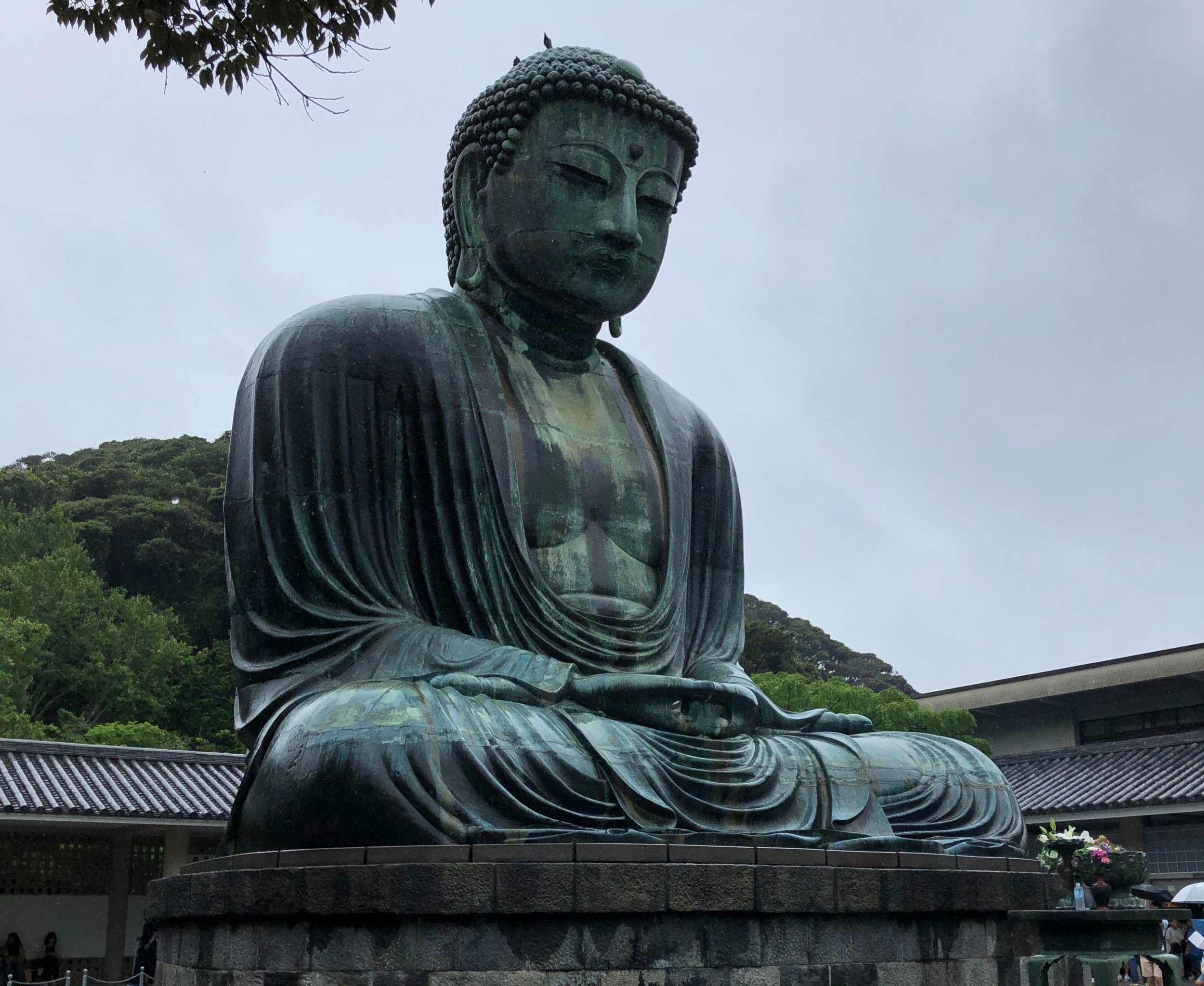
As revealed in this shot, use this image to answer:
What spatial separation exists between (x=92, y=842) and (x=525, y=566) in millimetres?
15261

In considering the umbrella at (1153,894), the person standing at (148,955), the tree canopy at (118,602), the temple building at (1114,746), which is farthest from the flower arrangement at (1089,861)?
the tree canopy at (118,602)

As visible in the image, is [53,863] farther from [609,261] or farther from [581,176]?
[581,176]

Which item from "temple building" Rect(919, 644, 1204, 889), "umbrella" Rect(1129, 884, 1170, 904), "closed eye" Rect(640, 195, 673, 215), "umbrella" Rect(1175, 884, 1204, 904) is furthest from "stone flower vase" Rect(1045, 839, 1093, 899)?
"umbrella" Rect(1175, 884, 1204, 904)

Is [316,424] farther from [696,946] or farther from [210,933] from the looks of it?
[696,946]

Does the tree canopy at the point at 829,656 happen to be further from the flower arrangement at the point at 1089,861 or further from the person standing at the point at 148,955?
the flower arrangement at the point at 1089,861

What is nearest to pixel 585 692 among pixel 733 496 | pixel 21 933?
pixel 733 496

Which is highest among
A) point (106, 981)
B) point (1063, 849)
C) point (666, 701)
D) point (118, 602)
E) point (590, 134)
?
point (118, 602)

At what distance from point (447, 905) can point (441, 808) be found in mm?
432

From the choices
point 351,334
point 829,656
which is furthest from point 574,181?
point 829,656

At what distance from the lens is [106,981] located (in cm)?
1795

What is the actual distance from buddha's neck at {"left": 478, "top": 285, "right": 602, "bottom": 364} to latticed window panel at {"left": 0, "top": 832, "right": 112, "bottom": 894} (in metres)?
14.5

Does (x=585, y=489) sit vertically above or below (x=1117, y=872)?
above

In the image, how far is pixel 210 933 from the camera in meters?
5.24

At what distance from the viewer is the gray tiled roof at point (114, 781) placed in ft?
57.0
